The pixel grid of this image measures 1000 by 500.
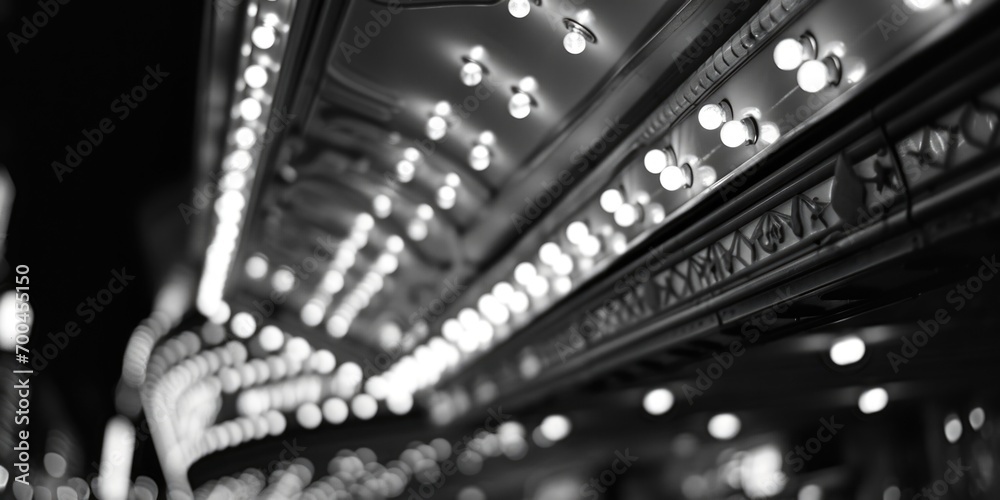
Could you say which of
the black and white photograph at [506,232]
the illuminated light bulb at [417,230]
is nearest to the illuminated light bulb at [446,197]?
the black and white photograph at [506,232]

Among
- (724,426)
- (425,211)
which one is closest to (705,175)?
(425,211)

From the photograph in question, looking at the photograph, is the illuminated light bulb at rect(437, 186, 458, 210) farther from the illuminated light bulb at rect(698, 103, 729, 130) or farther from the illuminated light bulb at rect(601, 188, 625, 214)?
the illuminated light bulb at rect(698, 103, 729, 130)

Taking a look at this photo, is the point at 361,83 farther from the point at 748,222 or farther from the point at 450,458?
the point at 450,458

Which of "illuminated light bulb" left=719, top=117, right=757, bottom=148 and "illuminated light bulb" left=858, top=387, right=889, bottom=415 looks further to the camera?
"illuminated light bulb" left=858, top=387, right=889, bottom=415

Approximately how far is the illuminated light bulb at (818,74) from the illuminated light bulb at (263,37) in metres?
2.12

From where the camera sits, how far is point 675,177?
3.37 meters

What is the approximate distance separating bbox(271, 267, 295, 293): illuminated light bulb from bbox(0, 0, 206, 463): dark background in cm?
86

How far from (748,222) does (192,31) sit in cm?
259

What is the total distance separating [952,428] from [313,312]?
5.51m

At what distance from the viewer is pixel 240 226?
5250 mm

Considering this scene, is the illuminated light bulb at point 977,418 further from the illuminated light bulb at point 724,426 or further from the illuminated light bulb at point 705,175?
the illuminated light bulb at point 705,175

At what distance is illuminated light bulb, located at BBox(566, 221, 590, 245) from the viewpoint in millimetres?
4270

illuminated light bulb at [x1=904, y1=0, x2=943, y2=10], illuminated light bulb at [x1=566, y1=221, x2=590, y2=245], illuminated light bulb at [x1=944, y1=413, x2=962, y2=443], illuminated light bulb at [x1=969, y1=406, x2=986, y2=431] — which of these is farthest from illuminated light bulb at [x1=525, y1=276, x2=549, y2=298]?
illuminated light bulb at [x1=944, y1=413, x2=962, y2=443]

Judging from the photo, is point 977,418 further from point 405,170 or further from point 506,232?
point 405,170
